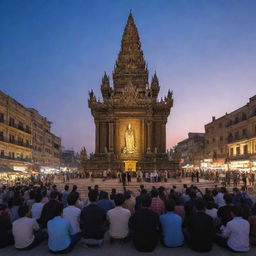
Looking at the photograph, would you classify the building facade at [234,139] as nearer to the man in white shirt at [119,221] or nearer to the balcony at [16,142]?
the balcony at [16,142]

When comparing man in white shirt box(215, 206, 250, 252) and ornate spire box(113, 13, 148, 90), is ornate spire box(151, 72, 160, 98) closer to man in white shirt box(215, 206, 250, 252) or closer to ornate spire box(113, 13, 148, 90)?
ornate spire box(113, 13, 148, 90)

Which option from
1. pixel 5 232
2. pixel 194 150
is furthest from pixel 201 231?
pixel 194 150

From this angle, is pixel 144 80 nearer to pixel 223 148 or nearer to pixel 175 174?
pixel 175 174

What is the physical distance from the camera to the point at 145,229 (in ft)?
25.2

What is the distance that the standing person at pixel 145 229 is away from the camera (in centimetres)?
764

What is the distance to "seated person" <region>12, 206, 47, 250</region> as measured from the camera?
780 cm

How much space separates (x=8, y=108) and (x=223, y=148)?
47.1m

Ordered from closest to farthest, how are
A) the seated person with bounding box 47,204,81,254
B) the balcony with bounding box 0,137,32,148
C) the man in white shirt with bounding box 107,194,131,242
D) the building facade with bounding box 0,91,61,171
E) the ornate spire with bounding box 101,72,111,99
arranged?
the seated person with bounding box 47,204,81,254 → the man in white shirt with bounding box 107,194,131,242 → the balcony with bounding box 0,137,32,148 → the building facade with bounding box 0,91,61,171 → the ornate spire with bounding box 101,72,111,99

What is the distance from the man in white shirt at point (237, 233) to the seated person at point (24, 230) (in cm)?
515

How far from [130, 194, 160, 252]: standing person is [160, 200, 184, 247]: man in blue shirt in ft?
0.88

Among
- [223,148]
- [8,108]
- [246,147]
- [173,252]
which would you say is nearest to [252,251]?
[173,252]

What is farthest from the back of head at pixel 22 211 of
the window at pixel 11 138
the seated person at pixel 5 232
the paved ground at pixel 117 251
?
the window at pixel 11 138

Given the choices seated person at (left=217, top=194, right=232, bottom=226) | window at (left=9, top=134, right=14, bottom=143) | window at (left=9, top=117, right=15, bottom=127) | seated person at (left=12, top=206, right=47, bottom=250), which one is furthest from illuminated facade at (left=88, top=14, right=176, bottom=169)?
seated person at (left=12, top=206, right=47, bottom=250)

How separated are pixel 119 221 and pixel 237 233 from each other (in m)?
3.20
